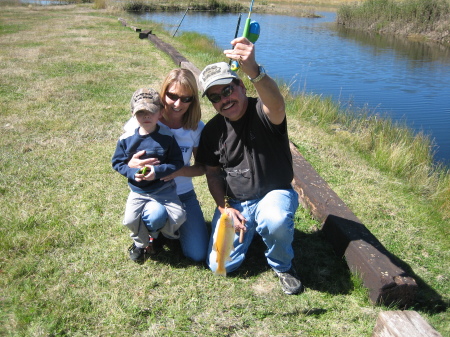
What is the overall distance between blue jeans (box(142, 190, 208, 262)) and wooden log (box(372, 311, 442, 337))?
164cm

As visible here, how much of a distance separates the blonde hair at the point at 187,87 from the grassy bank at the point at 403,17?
72.2ft

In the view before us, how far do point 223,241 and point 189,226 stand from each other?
20.8 inches

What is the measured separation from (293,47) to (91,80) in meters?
11.9

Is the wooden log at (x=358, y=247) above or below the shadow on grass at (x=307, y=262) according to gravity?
above

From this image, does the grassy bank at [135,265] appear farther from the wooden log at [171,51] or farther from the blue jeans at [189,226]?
the wooden log at [171,51]

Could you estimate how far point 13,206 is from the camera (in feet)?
12.7

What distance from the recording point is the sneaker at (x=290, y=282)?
2953 mm

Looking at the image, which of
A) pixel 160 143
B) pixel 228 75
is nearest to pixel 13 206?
pixel 160 143

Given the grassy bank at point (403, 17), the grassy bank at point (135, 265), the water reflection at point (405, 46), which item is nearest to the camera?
the grassy bank at point (135, 265)

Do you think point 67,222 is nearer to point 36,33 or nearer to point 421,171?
point 421,171

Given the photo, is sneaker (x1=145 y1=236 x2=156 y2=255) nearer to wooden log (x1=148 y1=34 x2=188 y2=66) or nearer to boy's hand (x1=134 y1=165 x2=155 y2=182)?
boy's hand (x1=134 y1=165 x2=155 y2=182)

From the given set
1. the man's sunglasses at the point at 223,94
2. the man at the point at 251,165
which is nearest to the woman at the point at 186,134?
the man at the point at 251,165

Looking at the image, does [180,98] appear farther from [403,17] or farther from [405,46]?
[403,17]

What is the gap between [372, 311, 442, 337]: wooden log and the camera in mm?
1906
